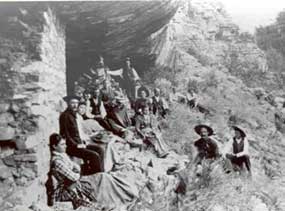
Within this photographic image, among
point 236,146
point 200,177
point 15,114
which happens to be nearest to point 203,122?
point 236,146

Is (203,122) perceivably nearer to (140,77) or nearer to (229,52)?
(140,77)

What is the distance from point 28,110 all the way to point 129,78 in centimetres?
209

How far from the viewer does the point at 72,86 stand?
18.9 feet

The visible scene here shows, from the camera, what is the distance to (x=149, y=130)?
208 inches

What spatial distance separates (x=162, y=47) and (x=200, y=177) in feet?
9.04

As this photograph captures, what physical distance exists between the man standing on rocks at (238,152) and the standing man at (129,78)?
1.94 meters

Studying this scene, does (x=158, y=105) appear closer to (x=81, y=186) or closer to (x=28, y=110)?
(x=28, y=110)

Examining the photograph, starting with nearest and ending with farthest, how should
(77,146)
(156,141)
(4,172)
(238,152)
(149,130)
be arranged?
(4,172) < (77,146) < (238,152) < (156,141) < (149,130)

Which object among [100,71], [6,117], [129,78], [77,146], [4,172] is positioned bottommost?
[4,172]

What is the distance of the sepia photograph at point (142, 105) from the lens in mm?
4004

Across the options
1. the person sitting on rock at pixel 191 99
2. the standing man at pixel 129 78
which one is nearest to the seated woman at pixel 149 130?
the standing man at pixel 129 78

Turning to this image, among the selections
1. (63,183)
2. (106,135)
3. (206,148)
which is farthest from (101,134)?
(206,148)

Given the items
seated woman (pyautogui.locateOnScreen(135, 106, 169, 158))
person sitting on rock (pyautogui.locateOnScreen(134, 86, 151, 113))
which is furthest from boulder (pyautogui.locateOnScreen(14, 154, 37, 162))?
person sitting on rock (pyautogui.locateOnScreen(134, 86, 151, 113))

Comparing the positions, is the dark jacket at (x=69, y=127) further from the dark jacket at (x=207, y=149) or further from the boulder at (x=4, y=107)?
the dark jacket at (x=207, y=149)
